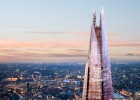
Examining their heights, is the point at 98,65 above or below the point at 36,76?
below

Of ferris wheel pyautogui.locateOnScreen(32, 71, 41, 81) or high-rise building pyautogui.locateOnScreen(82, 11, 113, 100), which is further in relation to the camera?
ferris wheel pyautogui.locateOnScreen(32, 71, 41, 81)

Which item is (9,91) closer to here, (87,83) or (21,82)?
(21,82)

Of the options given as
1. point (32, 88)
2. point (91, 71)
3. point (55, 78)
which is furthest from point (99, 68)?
point (55, 78)

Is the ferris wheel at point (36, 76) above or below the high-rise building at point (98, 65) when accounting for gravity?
above

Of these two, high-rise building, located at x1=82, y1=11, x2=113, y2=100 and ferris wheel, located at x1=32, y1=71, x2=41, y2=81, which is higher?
ferris wheel, located at x1=32, y1=71, x2=41, y2=81

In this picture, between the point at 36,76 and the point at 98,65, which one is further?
the point at 36,76

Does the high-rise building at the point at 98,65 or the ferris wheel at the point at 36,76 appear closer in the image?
the high-rise building at the point at 98,65

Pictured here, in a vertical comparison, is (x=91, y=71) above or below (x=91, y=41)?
below

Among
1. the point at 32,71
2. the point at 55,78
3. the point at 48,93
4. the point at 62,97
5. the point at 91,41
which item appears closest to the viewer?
the point at 91,41
